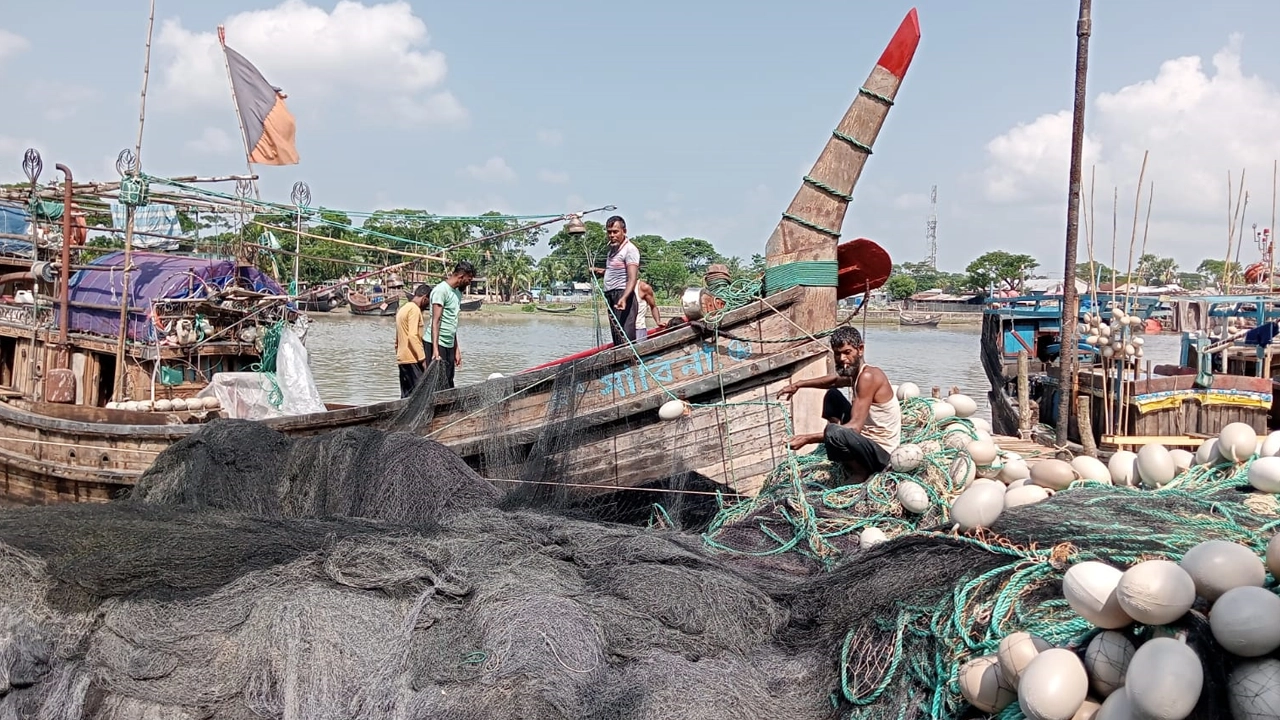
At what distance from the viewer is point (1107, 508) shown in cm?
405

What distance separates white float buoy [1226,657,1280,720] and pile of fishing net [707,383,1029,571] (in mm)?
2506

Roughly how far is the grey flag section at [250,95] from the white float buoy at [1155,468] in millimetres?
9869

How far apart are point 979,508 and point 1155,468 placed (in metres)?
1.50

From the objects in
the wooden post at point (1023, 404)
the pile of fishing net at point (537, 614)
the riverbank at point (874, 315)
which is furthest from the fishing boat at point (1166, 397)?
the riverbank at point (874, 315)

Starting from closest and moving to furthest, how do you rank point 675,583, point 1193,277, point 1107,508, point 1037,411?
point 1107,508 → point 675,583 → point 1037,411 → point 1193,277

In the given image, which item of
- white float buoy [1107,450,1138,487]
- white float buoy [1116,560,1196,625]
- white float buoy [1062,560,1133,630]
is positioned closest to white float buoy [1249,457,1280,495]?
white float buoy [1107,450,1138,487]

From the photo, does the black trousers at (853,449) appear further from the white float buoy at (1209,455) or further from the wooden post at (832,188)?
the white float buoy at (1209,455)

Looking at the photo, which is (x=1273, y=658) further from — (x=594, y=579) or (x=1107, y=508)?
(x=594, y=579)

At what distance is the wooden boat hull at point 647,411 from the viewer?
656 centimetres

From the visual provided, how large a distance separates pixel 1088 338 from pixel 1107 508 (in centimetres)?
606

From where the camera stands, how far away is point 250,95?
10.9m

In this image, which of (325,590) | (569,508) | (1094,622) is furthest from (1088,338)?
(325,590)

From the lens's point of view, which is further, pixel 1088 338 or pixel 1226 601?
pixel 1088 338

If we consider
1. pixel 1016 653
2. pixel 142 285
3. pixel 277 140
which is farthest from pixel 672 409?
pixel 142 285
